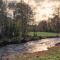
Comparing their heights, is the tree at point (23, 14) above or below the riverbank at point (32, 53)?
above

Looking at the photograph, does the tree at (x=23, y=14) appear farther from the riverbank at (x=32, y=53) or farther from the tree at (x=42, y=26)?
the tree at (x=42, y=26)

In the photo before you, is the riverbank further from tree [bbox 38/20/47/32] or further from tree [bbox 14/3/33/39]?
tree [bbox 38/20/47/32]

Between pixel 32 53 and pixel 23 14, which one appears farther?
pixel 23 14

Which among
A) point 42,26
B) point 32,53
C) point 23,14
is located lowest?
point 42,26

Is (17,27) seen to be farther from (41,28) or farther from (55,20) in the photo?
(41,28)

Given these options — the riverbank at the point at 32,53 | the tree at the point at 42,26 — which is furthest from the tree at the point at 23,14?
the tree at the point at 42,26

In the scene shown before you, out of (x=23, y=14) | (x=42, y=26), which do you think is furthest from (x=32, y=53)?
(x=42, y=26)

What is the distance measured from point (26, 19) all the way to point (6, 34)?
982cm

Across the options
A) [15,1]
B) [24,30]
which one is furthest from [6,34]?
[15,1]

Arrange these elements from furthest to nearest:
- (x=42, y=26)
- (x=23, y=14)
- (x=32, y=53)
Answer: (x=42, y=26) < (x=23, y=14) < (x=32, y=53)

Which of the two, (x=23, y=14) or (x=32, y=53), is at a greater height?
(x=23, y=14)

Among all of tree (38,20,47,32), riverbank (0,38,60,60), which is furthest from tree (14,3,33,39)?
tree (38,20,47,32)

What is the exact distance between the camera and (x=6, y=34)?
67.5 m

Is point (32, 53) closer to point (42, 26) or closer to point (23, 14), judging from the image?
point (23, 14)
